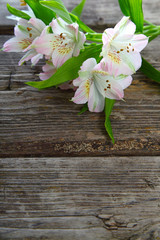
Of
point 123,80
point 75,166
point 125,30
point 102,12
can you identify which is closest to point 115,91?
point 123,80

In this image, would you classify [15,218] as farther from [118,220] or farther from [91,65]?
[91,65]

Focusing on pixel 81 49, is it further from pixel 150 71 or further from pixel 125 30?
pixel 150 71

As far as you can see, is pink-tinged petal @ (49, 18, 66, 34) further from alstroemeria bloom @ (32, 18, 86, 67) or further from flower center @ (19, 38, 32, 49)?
flower center @ (19, 38, 32, 49)

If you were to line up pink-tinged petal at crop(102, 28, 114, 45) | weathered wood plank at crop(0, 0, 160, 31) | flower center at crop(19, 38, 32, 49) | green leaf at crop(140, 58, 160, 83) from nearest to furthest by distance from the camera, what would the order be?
pink-tinged petal at crop(102, 28, 114, 45), flower center at crop(19, 38, 32, 49), green leaf at crop(140, 58, 160, 83), weathered wood plank at crop(0, 0, 160, 31)

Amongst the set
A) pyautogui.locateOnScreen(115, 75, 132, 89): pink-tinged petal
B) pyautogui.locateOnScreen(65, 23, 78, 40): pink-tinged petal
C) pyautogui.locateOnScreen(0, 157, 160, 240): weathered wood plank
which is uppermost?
pyautogui.locateOnScreen(65, 23, 78, 40): pink-tinged petal

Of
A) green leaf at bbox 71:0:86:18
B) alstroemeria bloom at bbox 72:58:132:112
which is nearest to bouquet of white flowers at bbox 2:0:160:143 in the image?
alstroemeria bloom at bbox 72:58:132:112

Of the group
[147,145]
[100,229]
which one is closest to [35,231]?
[100,229]
